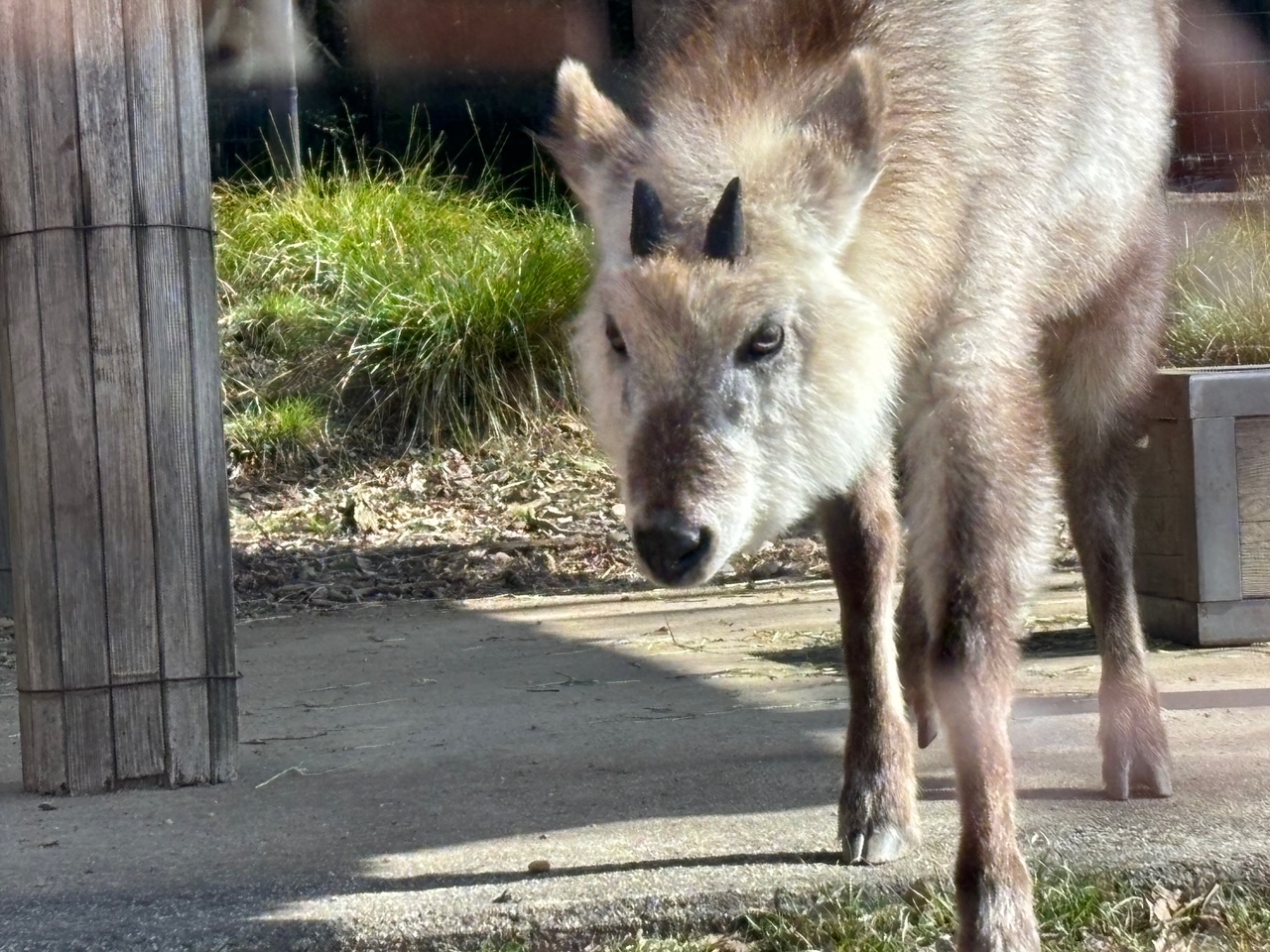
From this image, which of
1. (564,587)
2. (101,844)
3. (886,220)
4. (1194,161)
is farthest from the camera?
(1194,161)

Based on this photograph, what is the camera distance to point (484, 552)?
7.32 metres

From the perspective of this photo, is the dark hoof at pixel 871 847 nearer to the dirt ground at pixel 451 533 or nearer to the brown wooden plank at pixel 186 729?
the brown wooden plank at pixel 186 729

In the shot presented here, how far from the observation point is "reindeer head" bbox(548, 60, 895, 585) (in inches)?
110

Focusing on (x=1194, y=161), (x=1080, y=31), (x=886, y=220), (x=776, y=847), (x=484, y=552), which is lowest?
(x=776, y=847)

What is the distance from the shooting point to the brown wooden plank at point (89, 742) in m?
3.83

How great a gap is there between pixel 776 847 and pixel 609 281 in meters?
1.28

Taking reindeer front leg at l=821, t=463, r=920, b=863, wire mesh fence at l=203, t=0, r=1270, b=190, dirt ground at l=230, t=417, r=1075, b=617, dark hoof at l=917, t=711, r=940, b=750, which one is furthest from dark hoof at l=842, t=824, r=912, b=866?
wire mesh fence at l=203, t=0, r=1270, b=190

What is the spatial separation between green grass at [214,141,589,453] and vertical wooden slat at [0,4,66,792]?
4759mm

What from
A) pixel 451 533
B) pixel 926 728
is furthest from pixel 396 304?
pixel 926 728

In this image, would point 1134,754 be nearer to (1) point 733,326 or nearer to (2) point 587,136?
(1) point 733,326

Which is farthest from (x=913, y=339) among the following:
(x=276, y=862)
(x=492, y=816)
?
(x=276, y=862)

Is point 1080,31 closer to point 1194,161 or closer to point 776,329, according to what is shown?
point 776,329

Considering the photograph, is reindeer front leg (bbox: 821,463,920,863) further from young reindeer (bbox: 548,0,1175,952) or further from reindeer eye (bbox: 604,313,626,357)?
reindeer eye (bbox: 604,313,626,357)

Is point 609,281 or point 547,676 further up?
point 609,281
